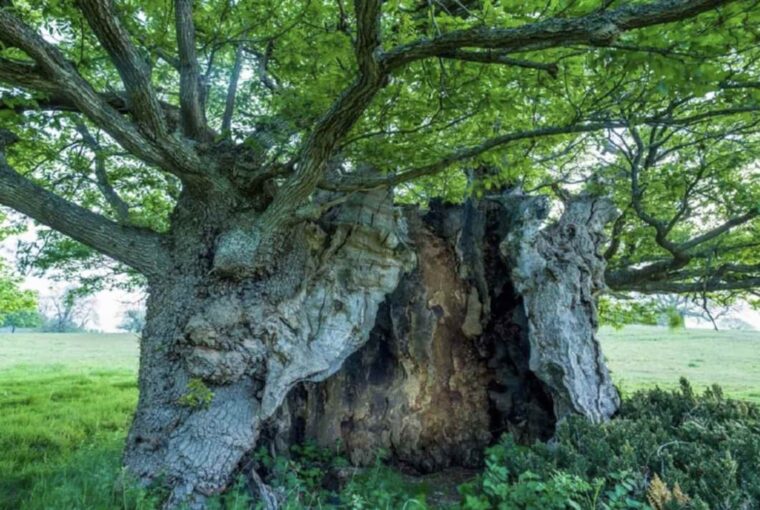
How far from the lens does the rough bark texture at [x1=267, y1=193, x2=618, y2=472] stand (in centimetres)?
543

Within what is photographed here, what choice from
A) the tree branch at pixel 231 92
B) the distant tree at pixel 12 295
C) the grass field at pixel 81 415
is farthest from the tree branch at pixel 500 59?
the distant tree at pixel 12 295

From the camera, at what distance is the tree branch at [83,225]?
4.01 meters

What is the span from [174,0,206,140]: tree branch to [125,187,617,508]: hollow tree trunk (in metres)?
0.97

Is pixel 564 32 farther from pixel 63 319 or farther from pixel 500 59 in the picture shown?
pixel 63 319

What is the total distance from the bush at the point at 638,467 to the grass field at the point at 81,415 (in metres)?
2.24

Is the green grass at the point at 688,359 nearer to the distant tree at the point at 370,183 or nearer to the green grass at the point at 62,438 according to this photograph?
the distant tree at the point at 370,183

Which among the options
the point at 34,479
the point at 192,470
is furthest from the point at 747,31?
the point at 34,479

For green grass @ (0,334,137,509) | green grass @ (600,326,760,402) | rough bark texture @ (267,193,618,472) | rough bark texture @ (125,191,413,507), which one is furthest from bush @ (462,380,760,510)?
green grass @ (600,326,760,402)

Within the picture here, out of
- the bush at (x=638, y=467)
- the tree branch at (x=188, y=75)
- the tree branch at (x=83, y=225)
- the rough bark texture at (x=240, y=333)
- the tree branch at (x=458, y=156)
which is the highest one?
the tree branch at (x=188, y=75)

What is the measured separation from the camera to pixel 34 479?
4312 millimetres

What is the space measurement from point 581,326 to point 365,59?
4086 millimetres

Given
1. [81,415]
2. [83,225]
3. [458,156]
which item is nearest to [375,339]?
[458,156]

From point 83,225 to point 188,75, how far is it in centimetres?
196

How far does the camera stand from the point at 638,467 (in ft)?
11.0
